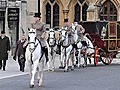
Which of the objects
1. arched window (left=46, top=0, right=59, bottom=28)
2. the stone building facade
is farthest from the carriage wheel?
arched window (left=46, top=0, right=59, bottom=28)

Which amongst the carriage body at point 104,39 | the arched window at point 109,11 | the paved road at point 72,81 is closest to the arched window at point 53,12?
the arched window at point 109,11

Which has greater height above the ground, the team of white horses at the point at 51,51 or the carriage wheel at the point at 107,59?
the team of white horses at the point at 51,51

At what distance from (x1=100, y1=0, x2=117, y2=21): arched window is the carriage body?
14.0 metres

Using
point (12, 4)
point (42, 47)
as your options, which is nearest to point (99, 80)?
point (42, 47)

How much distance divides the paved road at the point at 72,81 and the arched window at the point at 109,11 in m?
23.2

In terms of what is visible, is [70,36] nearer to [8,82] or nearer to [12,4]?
[8,82]

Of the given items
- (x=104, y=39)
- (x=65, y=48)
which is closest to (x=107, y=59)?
(x=104, y=39)

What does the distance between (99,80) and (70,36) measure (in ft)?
17.0

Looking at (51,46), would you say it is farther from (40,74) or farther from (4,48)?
(40,74)

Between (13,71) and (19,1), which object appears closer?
(13,71)

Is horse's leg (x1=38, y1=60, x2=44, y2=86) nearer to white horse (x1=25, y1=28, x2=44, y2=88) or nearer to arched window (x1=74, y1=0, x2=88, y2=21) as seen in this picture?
white horse (x1=25, y1=28, x2=44, y2=88)

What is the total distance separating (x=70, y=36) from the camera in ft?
84.5

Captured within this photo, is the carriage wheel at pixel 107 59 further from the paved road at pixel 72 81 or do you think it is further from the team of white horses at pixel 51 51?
the paved road at pixel 72 81

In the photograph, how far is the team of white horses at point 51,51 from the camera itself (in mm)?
18203
